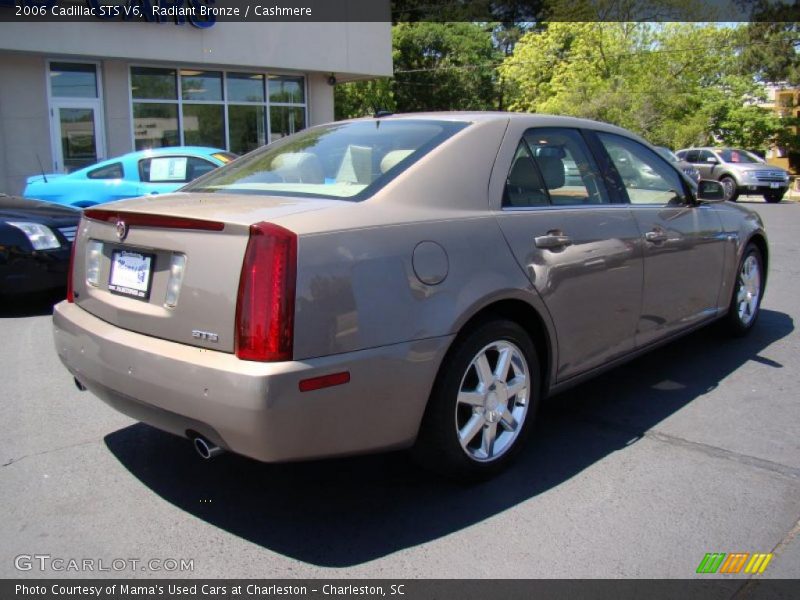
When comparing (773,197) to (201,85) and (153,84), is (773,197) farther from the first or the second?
(153,84)

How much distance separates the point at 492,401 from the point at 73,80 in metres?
15.6

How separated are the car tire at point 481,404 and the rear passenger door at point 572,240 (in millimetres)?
280

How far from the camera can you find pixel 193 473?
3.51 meters

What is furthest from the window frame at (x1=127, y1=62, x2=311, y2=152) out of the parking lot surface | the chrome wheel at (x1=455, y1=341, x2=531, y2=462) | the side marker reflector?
the side marker reflector

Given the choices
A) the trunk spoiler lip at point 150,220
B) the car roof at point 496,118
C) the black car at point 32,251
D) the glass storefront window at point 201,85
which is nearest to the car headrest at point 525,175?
the car roof at point 496,118

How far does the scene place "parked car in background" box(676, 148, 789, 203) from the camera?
22.4 meters

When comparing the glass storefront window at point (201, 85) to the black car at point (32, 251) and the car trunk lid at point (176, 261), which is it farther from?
the car trunk lid at point (176, 261)

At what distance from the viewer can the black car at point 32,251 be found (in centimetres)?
651

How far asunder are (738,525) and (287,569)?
72.5 inches

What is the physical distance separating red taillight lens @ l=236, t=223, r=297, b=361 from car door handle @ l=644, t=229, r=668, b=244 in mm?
2371

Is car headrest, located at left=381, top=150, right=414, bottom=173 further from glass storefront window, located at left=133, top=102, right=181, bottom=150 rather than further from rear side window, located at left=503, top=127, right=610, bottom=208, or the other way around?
glass storefront window, located at left=133, top=102, right=181, bottom=150

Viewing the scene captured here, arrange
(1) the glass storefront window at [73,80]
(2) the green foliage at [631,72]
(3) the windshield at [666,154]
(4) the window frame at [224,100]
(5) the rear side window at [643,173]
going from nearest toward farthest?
(5) the rear side window at [643,173] < (3) the windshield at [666,154] < (1) the glass storefront window at [73,80] < (4) the window frame at [224,100] < (2) the green foliage at [631,72]

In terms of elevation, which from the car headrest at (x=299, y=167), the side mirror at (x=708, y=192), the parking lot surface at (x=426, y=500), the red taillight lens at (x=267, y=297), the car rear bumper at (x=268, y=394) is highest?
the car headrest at (x=299, y=167)

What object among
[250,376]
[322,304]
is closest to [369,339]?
[322,304]
